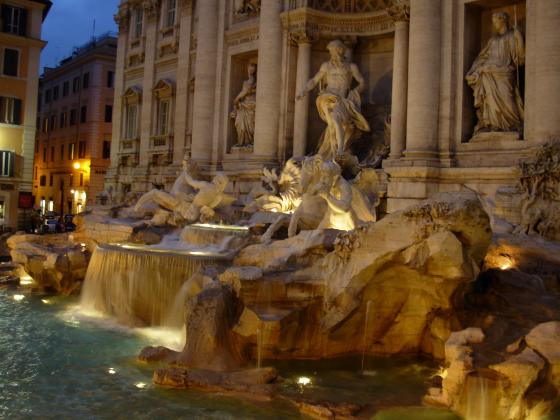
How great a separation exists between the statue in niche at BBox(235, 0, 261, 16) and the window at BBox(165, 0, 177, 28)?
4.95m

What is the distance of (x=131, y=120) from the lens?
24734 mm

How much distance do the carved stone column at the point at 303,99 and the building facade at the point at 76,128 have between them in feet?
69.8

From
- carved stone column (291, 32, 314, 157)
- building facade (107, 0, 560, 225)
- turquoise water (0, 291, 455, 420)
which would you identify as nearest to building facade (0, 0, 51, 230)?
building facade (107, 0, 560, 225)

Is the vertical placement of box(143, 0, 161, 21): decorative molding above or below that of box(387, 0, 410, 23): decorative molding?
above

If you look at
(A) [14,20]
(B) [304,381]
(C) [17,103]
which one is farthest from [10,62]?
(B) [304,381]

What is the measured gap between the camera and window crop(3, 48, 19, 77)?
89.7 ft

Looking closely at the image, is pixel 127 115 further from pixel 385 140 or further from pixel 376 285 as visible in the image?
pixel 376 285

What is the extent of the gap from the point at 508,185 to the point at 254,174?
7.23 meters

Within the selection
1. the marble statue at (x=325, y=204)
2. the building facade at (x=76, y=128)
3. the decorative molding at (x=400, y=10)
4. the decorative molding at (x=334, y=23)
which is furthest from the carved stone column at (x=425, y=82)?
the building facade at (x=76, y=128)

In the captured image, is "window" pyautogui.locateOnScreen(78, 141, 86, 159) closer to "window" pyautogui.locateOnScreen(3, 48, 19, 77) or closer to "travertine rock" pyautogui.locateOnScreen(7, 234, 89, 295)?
"window" pyautogui.locateOnScreen(3, 48, 19, 77)

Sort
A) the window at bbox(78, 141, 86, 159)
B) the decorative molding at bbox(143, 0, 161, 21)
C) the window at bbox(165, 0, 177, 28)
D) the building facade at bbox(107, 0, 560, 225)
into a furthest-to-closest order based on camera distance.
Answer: the window at bbox(78, 141, 86, 159)
the decorative molding at bbox(143, 0, 161, 21)
the window at bbox(165, 0, 177, 28)
the building facade at bbox(107, 0, 560, 225)

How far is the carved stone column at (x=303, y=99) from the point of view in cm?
1627

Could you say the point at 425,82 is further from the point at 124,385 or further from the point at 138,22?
the point at 138,22

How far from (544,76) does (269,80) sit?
7.67m
